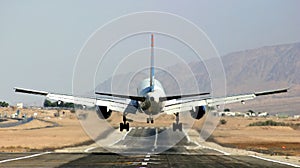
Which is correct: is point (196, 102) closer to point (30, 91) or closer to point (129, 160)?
point (30, 91)

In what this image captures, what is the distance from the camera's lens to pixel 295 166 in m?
34.5

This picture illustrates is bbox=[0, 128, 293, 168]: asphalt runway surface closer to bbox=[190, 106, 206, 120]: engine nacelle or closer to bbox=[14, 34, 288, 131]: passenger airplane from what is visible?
bbox=[14, 34, 288, 131]: passenger airplane

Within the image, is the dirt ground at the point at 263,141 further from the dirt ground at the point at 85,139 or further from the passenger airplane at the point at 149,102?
the passenger airplane at the point at 149,102

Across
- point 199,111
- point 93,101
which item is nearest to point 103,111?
point 93,101

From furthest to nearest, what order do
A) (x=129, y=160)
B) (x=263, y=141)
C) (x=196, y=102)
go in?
(x=263, y=141)
(x=196, y=102)
(x=129, y=160)

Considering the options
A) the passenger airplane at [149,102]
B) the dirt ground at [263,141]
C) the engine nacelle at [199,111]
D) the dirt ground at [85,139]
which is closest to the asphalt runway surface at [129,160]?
the passenger airplane at [149,102]

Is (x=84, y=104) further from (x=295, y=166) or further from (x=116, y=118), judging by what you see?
(x=116, y=118)

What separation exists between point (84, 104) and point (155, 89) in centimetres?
686

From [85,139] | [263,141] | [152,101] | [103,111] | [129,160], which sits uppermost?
[152,101]

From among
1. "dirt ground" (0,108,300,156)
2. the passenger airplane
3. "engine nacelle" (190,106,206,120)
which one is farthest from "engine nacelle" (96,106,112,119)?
"engine nacelle" (190,106,206,120)

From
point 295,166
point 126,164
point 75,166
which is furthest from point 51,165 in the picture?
point 295,166

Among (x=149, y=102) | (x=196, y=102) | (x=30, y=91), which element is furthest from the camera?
(x=196, y=102)

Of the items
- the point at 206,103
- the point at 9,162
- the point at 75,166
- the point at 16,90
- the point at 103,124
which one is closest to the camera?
the point at 75,166

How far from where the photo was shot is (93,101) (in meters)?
53.1
